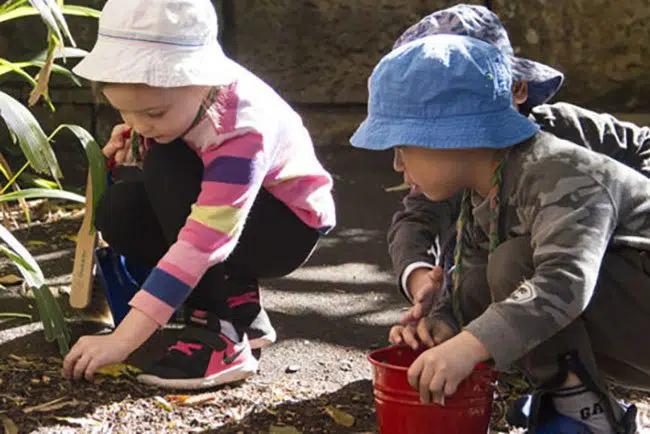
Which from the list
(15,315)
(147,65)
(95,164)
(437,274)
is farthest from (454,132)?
(15,315)

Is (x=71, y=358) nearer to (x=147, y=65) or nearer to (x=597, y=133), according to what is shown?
(x=147, y=65)

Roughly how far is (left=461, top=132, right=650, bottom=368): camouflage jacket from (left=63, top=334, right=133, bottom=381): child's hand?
2.41 feet

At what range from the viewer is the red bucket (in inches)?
71.7

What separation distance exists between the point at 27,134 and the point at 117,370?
0.56 metres

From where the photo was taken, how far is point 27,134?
223 centimetres

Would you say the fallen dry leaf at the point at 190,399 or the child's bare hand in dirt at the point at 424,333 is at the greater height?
the child's bare hand in dirt at the point at 424,333

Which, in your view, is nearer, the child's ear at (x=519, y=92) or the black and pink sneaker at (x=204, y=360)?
the child's ear at (x=519, y=92)

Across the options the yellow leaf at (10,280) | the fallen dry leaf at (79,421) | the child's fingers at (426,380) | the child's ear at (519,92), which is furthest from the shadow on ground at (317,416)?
the yellow leaf at (10,280)

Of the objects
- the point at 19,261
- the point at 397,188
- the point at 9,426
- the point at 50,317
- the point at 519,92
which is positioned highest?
the point at 519,92

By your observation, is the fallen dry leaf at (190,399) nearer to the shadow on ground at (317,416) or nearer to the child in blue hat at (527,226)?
the shadow on ground at (317,416)

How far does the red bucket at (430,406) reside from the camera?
182 centimetres

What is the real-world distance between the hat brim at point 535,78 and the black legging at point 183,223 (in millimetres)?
719

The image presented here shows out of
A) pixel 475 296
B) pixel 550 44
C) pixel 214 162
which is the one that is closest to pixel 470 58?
pixel 475 296

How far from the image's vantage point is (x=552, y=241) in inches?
69.7
